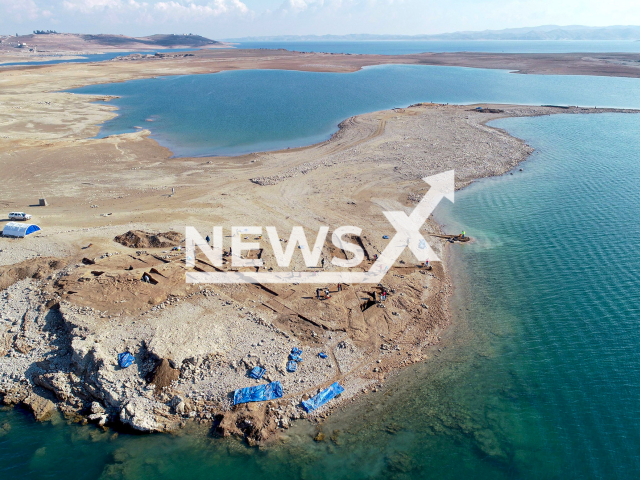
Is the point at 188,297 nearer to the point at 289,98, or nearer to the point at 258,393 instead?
the point at 258,393

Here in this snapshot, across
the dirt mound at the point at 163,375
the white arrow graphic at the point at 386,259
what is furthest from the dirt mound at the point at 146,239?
the dirt mound at the point at 163,375

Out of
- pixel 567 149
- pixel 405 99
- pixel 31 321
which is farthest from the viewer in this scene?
pixel 405 99

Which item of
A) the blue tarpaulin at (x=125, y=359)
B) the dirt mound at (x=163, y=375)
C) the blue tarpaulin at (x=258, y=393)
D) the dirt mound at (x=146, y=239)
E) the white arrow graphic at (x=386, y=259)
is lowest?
the blue tarpaulin at (x=258, y=393)

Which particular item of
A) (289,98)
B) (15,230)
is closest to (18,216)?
(15,230)

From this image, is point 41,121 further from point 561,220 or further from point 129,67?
point 129,67

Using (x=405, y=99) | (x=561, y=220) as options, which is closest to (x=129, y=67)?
(x=405, y=99)

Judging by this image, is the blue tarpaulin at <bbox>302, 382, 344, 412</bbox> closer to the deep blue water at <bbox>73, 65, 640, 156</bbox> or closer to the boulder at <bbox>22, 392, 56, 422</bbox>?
the boulder at <bbox>22, 392, 56, 422</bbox>

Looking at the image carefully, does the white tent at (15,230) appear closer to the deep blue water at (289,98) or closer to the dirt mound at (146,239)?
the dirt mound at (146,239)
